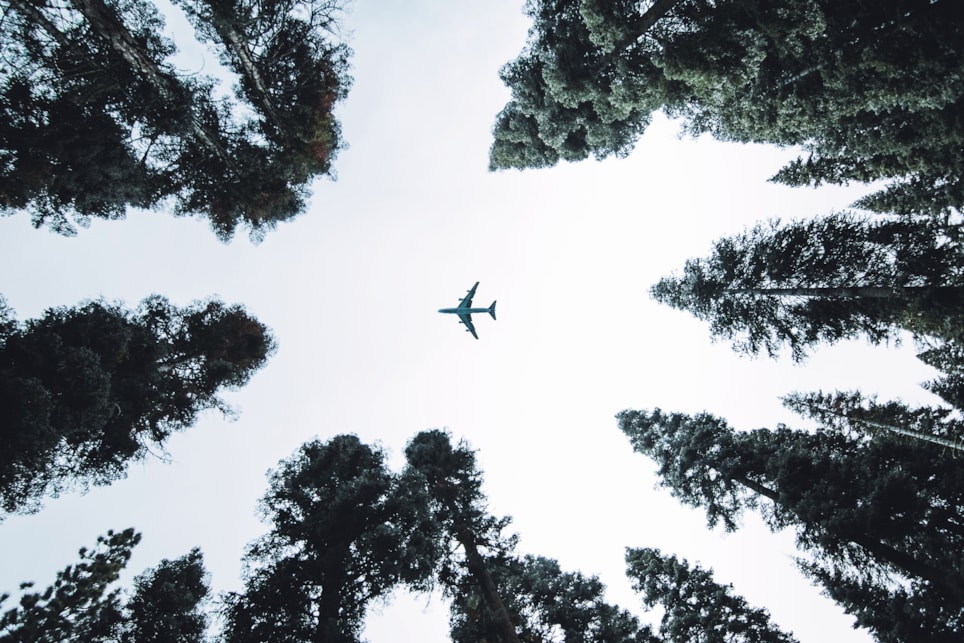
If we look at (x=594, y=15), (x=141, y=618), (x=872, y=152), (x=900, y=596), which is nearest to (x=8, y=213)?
(x=141, y=618)

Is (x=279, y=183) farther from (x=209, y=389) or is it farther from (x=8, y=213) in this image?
(x=209, y=389)

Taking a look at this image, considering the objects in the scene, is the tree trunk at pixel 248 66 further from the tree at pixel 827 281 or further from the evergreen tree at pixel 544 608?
the evergreen tree at pixel 544 608

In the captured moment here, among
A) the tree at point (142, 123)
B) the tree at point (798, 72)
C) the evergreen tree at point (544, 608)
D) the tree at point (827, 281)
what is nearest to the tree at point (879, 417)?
the tree at point (827, 281)

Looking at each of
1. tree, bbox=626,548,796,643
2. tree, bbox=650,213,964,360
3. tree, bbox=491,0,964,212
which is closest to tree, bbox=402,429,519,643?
tree, bbox=626,548,796,643

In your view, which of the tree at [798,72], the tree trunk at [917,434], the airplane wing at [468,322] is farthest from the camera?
the airplane wing at [468,322]

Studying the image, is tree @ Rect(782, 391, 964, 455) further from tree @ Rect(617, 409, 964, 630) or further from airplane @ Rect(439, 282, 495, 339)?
airplane @ Rect(439, 282, 495, 339)

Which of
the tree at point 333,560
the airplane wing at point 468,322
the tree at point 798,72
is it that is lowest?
the tree at point 333,560
